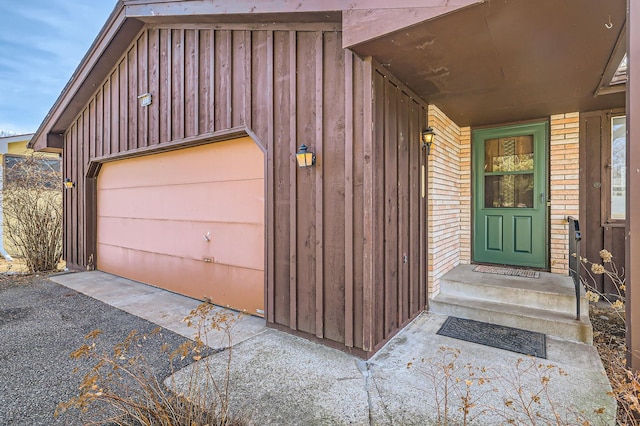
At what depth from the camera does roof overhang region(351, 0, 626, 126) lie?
2119mm

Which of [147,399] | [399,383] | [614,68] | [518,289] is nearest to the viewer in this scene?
[147,399]

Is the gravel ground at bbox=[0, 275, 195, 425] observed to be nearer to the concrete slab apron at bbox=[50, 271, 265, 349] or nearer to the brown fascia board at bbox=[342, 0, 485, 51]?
the concrete slab apron at bbox=[50, 271, 265, 349]

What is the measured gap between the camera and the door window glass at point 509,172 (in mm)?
4523

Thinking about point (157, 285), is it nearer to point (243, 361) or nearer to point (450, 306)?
point (243, 361)

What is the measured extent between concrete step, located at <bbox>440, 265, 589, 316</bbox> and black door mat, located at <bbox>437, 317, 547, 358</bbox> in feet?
1.32

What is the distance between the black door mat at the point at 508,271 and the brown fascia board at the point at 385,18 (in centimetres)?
341

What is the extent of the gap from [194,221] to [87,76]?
3729mm

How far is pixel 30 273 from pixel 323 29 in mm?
7444

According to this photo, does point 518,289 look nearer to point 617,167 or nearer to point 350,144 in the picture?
point 617,167

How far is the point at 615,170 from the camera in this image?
411 centimetres

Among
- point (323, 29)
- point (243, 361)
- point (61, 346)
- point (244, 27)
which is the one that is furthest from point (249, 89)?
point (61, 346)

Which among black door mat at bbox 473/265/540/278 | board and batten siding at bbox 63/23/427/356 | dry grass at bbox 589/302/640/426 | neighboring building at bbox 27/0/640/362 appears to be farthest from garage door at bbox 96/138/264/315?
dry grass at bbox 589/302/640/426

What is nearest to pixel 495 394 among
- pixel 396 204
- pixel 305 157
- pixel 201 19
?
pixel 396 204

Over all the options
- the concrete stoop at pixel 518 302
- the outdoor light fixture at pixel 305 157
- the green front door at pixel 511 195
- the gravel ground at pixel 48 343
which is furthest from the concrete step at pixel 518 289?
the gravel ground at pixel 48 343
